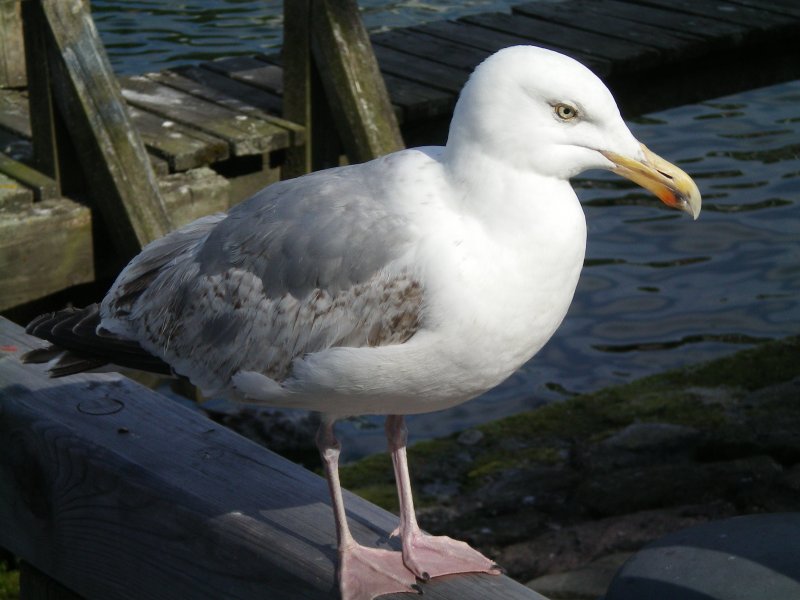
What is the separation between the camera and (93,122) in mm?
Result: 4590

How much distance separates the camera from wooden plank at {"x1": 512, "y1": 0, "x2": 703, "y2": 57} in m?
6.46

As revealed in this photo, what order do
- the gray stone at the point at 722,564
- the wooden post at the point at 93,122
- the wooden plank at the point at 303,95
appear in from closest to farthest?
the gray stone at the point at 722,564 → the wooden post at the point at 93,122 → the wooden plank at the point at 303,95

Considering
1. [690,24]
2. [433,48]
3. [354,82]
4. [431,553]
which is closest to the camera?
[431,553]

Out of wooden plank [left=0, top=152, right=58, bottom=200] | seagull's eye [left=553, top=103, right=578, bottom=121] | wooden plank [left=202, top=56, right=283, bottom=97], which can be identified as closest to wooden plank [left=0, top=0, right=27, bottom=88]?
wooden plank [left=202, top=56, right=283, bottom=97]

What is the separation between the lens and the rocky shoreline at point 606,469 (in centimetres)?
440

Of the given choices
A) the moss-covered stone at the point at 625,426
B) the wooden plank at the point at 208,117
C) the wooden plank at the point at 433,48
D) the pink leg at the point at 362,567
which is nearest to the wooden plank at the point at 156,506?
the pink leg at the point at 362,567

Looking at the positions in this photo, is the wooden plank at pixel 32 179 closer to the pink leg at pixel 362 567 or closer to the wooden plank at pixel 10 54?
the wooden plank at pixel 10 54

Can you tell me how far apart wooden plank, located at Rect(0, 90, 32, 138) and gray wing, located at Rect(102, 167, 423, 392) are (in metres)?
2.42

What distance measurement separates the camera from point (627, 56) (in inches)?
247

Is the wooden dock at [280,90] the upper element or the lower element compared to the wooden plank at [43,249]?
upper

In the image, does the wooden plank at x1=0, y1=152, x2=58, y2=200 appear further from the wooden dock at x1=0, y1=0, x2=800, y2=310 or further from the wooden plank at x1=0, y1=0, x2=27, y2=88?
→ the wooden plank at x1=0, y1=0, x2=27, y2=88

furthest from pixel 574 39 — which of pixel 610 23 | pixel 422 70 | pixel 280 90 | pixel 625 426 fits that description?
pixel 625 426

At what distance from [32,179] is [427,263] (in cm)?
277

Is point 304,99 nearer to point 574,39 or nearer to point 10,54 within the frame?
point 10,54
